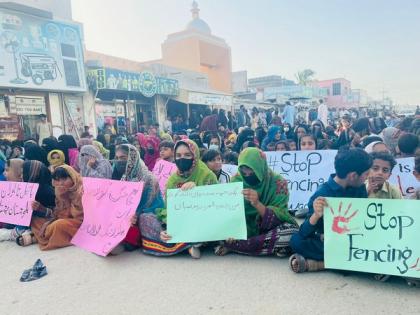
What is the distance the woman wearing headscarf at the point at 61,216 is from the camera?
3.75 metres

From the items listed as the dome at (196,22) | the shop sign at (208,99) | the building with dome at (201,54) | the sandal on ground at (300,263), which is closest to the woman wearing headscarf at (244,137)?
the sandal on ground at (300,263)

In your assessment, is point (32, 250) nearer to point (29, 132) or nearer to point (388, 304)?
point (388, 304)

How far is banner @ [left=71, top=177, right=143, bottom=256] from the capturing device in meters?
3.38

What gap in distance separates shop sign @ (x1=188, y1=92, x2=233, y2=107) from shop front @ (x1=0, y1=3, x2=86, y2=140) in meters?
5.57

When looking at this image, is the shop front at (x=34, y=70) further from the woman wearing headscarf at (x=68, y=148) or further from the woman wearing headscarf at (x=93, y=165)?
the woman wearing headscarf at (x=93, y=165)

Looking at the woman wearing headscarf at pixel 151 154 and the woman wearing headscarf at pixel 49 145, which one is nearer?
the woman wearing headscarf at pixel 151 154

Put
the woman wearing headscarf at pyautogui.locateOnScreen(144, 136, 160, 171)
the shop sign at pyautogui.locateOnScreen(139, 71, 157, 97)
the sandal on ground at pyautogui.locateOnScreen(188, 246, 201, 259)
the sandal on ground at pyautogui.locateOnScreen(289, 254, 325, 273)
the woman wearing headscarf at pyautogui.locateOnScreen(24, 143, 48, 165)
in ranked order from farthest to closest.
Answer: the shop sign at pyautogui.locateOnScreen(139, 71, 157, 97) < the woman wearing headscarf at pyautogui.locateOnScreen(144, 136, 160, 171) < the woman wearing headscarf at pyautogui.locateOnScreen(24, 143, 48, 165) < the sandal on ground at pyautogui.locateOnScreen(188, 246, 201, 259) < the sandal on ground at pyautogui.locateOnScreen(289, 254, 325, 273)

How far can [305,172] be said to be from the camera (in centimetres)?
457

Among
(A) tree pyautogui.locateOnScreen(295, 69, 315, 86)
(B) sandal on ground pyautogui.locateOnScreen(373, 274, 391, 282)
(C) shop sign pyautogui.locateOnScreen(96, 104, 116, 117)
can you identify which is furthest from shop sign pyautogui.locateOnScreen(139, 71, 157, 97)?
(A) tree pyautogui.locateOnScreen(295, 69, 315, 86)

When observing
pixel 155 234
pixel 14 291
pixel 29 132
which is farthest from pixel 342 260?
pixel 29 132

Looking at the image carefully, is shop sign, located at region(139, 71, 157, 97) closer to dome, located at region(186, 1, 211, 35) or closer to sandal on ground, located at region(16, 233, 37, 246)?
sandal on ground, located at region(16, 233, 37, 246)

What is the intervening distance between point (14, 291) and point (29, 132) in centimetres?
905

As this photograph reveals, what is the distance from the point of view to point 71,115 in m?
11.8

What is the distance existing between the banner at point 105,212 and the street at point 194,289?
0.21m
